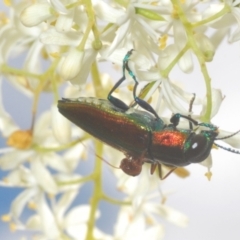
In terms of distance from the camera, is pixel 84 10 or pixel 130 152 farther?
pixel 130 152

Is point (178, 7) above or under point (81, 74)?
above

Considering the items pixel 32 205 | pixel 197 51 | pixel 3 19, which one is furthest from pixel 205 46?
pixel 32 205

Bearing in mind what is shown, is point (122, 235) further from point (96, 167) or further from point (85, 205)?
point (96, 167)

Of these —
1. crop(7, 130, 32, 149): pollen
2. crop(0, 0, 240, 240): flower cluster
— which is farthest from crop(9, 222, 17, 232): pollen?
crop(7, 130, 32, 149): pollen

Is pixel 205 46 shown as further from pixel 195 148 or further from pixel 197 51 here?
pixel 195 148

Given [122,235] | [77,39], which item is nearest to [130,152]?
[77,39]

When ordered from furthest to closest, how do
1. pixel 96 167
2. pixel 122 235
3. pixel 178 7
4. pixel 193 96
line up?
1. pixel 122 235
2. pixel 96 167
3. pixel 193 96
4. pixel 178 7

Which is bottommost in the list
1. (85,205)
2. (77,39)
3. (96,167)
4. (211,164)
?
(85,205)
